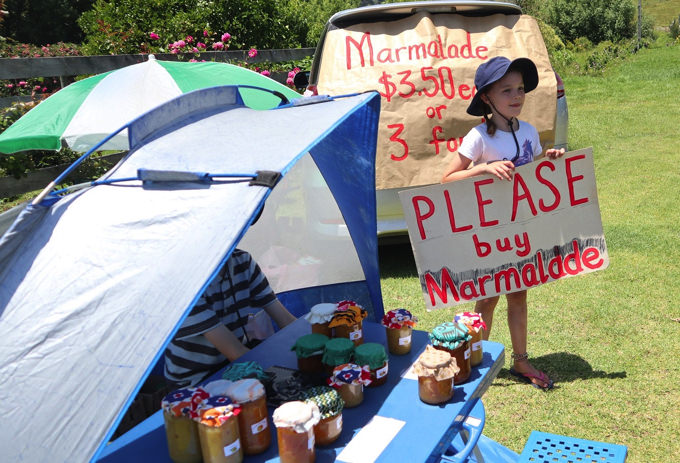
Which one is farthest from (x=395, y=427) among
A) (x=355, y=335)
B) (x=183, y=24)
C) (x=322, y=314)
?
(x=183, y=24)

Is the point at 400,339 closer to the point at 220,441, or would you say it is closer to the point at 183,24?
the point at 220,441

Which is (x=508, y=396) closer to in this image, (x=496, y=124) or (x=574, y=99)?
(x=496, y=124)

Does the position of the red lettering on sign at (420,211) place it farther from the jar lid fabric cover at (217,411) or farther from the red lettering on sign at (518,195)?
the jar lid fabric cover at (217,411)

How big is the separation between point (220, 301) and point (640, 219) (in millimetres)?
4751

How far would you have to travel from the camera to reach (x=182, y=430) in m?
1.76

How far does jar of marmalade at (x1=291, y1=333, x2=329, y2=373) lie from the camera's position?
2242 millimetres

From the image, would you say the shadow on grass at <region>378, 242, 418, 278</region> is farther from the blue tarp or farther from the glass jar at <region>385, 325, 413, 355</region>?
the blue tarp

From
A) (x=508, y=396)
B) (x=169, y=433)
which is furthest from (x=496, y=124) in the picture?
(x=169, y=433)

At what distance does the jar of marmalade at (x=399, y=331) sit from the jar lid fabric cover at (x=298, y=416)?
2.25 feet

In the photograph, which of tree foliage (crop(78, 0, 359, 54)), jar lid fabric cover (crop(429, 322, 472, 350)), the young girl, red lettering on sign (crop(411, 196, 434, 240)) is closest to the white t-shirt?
the young girl

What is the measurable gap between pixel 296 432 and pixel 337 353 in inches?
20.8

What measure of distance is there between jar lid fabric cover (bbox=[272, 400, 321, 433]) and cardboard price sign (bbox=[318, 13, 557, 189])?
288 centimetres

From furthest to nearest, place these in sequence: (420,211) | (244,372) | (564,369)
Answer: (564,369)
(420,211)
(244,372)

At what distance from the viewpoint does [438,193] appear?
2.78m
